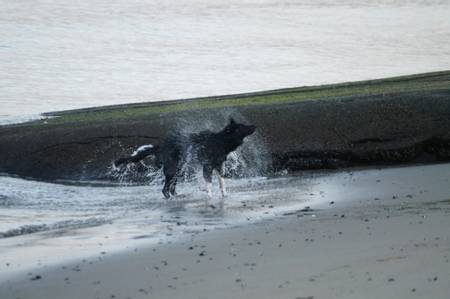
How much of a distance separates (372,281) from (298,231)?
2.53 metres

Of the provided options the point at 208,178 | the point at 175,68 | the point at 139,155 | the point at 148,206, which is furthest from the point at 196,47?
the point at 148,206

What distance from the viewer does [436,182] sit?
12570mm

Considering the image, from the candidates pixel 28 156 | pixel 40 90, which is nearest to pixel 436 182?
pixel 28 156

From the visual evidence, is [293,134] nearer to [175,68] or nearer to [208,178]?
[208,178]

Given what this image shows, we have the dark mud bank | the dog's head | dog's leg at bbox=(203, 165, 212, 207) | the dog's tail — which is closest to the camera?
dog's leg at bbox=(203, 165, 212, 207)

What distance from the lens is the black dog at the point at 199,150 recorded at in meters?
14.8

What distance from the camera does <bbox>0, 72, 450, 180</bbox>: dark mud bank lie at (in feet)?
51.5

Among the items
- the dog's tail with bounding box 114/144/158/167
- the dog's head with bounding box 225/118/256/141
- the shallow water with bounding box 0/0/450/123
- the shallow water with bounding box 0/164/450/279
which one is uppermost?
the shallow water with bounding box 0/0/450/123

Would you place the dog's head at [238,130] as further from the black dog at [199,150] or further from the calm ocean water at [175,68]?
the calm ocean water at [175,68]

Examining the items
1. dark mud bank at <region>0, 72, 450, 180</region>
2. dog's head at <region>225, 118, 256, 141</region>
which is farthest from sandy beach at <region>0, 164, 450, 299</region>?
dark mud bank at <region>0, 72, 450, 180</region>

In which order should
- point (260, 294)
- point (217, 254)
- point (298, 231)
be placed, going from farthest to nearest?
point (298, 231)
point (217, 254)
point (260, 294)

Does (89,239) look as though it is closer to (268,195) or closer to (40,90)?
(268,195)

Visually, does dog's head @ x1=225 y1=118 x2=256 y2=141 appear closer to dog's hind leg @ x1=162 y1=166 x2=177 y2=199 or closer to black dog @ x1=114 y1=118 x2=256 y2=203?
black dog @ x1=114 y1=118 x2=256 y2=203

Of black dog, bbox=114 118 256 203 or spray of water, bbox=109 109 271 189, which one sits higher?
black dog, bbox=114 118 256 203
